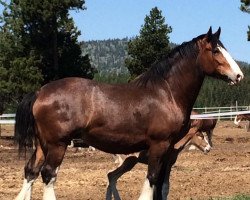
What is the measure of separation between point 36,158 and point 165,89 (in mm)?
2047

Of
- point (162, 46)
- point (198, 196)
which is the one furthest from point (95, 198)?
point (162, 46)

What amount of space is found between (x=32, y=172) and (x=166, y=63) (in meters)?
2.44

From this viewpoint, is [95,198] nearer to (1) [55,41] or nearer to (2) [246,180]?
(2) [246,180]

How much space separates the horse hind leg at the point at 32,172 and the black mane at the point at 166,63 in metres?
1.69

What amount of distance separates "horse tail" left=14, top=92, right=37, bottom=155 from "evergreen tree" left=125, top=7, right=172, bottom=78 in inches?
1253

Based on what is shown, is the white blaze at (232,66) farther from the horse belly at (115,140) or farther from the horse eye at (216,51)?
the horse belly at (115,140)

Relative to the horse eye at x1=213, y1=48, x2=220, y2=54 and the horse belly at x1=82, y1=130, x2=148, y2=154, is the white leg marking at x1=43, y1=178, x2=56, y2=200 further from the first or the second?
the horse eye at x1=213, y1=48, x2=220, y2=54

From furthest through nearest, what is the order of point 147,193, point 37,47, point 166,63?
point 37,47 → point 166,63 → point 147,193

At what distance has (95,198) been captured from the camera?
9781 mm

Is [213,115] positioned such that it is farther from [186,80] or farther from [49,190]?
[49,190]

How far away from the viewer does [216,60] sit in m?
7.67

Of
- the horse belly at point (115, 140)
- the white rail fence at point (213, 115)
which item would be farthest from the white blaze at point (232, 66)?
the white rail fence at point (213, 115)

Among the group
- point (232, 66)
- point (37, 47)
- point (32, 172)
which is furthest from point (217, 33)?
point (37, 47)

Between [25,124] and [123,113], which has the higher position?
[123,113]
